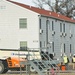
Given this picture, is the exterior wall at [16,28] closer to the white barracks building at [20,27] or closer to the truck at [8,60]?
the white barracks building at [20,27]

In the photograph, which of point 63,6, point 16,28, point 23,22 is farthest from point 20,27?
point 63,6

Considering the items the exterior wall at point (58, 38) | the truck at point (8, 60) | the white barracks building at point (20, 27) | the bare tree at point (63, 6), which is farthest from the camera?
the bare tree at point (63, 6)

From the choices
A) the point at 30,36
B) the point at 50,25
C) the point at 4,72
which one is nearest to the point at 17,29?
the point at 30,36

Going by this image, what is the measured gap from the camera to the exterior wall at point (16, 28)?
48969mm

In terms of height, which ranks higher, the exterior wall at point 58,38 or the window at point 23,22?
the window at point 23,22

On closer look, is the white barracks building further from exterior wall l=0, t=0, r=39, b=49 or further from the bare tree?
the bare tree

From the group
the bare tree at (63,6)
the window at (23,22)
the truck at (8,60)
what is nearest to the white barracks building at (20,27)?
the window at (23,22)

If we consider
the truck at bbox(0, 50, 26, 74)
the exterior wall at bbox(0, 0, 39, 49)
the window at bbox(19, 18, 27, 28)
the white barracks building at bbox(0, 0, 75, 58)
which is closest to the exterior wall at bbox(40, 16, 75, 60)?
the white barracks building at bbox(0, 0, 75, 58)

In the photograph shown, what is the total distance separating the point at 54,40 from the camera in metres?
54.6

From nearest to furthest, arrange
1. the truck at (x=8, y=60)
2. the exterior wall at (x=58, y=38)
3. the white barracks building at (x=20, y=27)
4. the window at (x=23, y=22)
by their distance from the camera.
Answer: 1. the truck at (x=8, y=60)
2. the white barracks building at (x=20, y=27)
3. the window at (x=23, y=22)
4. the exterior wall at (x=58, y=38)

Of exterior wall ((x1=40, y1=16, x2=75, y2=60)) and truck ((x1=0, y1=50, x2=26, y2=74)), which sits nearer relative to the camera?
truck ((x1=0, y1=50, x2=26, y2=74))

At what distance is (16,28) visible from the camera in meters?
49.3

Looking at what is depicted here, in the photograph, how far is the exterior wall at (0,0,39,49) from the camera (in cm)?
4897

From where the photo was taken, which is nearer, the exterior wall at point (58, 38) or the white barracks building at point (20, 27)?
the white barracks building at point (20, 27)
